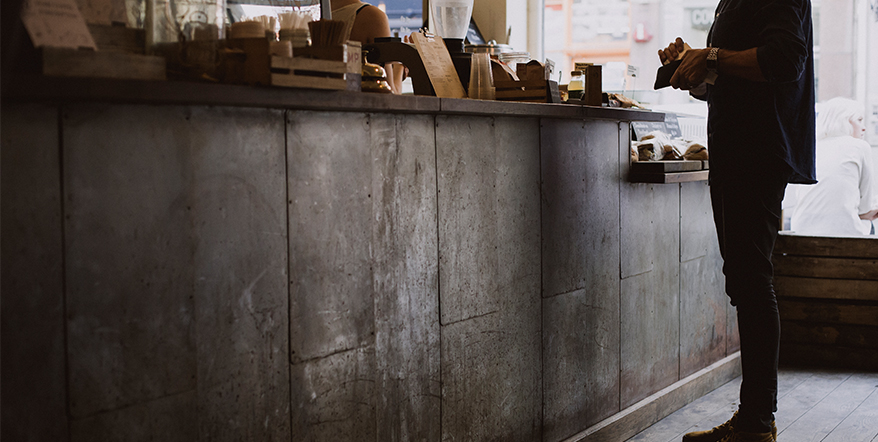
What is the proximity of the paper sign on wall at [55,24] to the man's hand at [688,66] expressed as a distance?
5.91ft

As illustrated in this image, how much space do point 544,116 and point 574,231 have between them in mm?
428

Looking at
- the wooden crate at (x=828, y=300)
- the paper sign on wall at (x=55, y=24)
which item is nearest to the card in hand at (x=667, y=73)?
the wooden crate at (x=828, y=300)

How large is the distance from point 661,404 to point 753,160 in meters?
1.14

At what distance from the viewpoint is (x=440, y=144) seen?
6.83ft

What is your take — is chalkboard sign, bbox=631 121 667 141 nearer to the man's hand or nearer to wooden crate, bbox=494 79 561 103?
the man's hand

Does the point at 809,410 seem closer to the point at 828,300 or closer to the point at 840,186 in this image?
the point at 828,300

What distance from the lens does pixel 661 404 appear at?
3.01m

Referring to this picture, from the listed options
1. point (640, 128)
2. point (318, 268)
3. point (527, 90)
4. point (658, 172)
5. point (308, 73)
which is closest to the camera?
point (308, 73)

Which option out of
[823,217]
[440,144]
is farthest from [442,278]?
[823,217]

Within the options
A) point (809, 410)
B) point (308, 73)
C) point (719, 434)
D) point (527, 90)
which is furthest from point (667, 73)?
point (809, 410)

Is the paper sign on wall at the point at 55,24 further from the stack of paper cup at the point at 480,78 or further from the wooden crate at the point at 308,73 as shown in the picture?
the stack of paper cup at the point at 480,78

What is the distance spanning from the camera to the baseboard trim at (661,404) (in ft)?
8.85

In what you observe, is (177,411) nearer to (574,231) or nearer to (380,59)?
(380,59)

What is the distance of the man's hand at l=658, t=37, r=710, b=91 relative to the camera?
2387 millimetres
